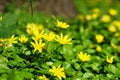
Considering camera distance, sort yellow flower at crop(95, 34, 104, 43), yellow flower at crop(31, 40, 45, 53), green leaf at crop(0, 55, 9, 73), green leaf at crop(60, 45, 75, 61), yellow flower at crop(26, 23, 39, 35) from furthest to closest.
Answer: yellow flower at crop(95, 34, 104, 43), yellow flower at crop(26, 23, 39, 35), green leaf at crop(60, 45, 75, 61), yellow flower at crop(31, 40, 45, 53), green leaf at crop(0, 55, 9, 73)

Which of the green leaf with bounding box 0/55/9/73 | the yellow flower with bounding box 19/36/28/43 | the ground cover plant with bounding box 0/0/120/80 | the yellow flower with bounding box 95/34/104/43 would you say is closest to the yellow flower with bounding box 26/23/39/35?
the ground cover plant with bounding box 0/0/120/80

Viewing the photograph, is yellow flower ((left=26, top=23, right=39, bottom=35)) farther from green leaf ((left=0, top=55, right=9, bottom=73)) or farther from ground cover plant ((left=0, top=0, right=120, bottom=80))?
green leaf ((left=0, top=55, right=9, bottom=73))

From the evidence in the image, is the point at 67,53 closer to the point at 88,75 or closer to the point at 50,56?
the point at 50,56

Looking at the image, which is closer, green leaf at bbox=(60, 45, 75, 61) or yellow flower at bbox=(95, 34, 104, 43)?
green leaf at bbox=(60, 45, 75, 61)

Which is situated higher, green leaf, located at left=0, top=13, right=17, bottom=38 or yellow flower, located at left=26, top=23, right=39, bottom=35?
yellow flower, located at left=26, top=23, right=39, bottom=35

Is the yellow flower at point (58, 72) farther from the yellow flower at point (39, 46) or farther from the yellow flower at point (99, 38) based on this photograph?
the yellow flower at point (99, 38)

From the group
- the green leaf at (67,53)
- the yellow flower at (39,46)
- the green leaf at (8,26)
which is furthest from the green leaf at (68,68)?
the green leaf at (8,26)

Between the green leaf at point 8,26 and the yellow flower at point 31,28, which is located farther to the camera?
the yellow flower at point 31,28

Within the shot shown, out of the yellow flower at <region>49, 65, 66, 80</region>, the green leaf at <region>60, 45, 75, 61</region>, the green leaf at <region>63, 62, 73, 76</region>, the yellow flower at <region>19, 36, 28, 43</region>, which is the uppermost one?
the yellow flower at <region>19, 36, 28, 43</region>

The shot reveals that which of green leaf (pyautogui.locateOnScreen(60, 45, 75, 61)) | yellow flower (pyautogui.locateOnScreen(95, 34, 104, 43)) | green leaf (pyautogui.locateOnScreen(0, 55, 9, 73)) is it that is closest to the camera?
green leaf (pyautogui.locateOnScreen(0, 55, 9, 73))

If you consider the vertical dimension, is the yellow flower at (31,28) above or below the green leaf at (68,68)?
above

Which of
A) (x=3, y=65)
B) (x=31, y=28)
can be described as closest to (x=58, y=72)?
(x=3, y=65)

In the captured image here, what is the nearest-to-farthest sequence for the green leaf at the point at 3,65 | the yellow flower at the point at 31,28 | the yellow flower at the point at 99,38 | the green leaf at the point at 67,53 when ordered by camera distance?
the green leaf at the point at 3,65 → the green leaf at the point at 67,53 → the yellow flower at the point at 31,28 → the yellow flower at the point at 99,38

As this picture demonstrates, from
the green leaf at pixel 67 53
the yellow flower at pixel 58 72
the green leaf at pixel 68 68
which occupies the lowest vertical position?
the yellow flower at pixel 58 72
